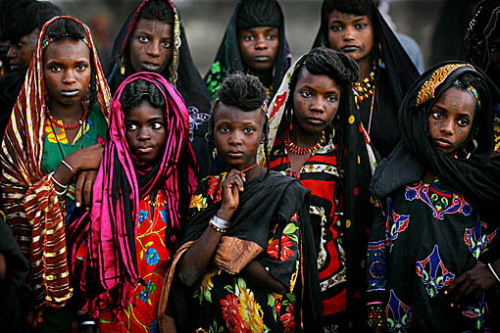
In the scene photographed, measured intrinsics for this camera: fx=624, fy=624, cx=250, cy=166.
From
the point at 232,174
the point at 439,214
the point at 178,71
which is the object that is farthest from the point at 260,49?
the point at 439,214

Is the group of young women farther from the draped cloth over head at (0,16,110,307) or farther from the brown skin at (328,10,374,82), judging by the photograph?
the brown skin at (328,10,374,82)

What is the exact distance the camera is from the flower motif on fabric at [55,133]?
12.0 feet

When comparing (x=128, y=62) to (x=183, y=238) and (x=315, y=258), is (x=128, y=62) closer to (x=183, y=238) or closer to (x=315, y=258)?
(x=183, y=238)

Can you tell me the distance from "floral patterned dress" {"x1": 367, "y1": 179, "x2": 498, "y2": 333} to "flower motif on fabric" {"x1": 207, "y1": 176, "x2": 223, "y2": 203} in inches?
35.1

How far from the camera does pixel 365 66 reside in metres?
4.49

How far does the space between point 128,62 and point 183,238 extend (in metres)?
1.70

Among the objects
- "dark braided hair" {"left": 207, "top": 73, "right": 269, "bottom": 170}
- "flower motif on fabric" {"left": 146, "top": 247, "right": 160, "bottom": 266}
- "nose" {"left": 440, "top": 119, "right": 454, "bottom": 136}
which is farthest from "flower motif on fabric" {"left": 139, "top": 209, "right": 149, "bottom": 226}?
"nose" {"left": 440, "top": 119, "right": 454, "bottom": 136}

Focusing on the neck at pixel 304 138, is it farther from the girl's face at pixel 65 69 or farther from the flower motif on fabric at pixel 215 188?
the girl's face at pixel 65 69

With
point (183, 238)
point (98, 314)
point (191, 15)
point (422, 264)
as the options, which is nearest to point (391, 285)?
point (422, 264)

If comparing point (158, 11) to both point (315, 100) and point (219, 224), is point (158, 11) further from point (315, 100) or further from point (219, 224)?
point (219, 224)

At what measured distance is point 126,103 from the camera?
3.46 metres

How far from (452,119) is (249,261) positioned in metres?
1.36

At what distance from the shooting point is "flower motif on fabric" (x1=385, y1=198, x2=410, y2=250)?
339 centimetres

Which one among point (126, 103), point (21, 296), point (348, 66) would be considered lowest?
point (21, 296)
